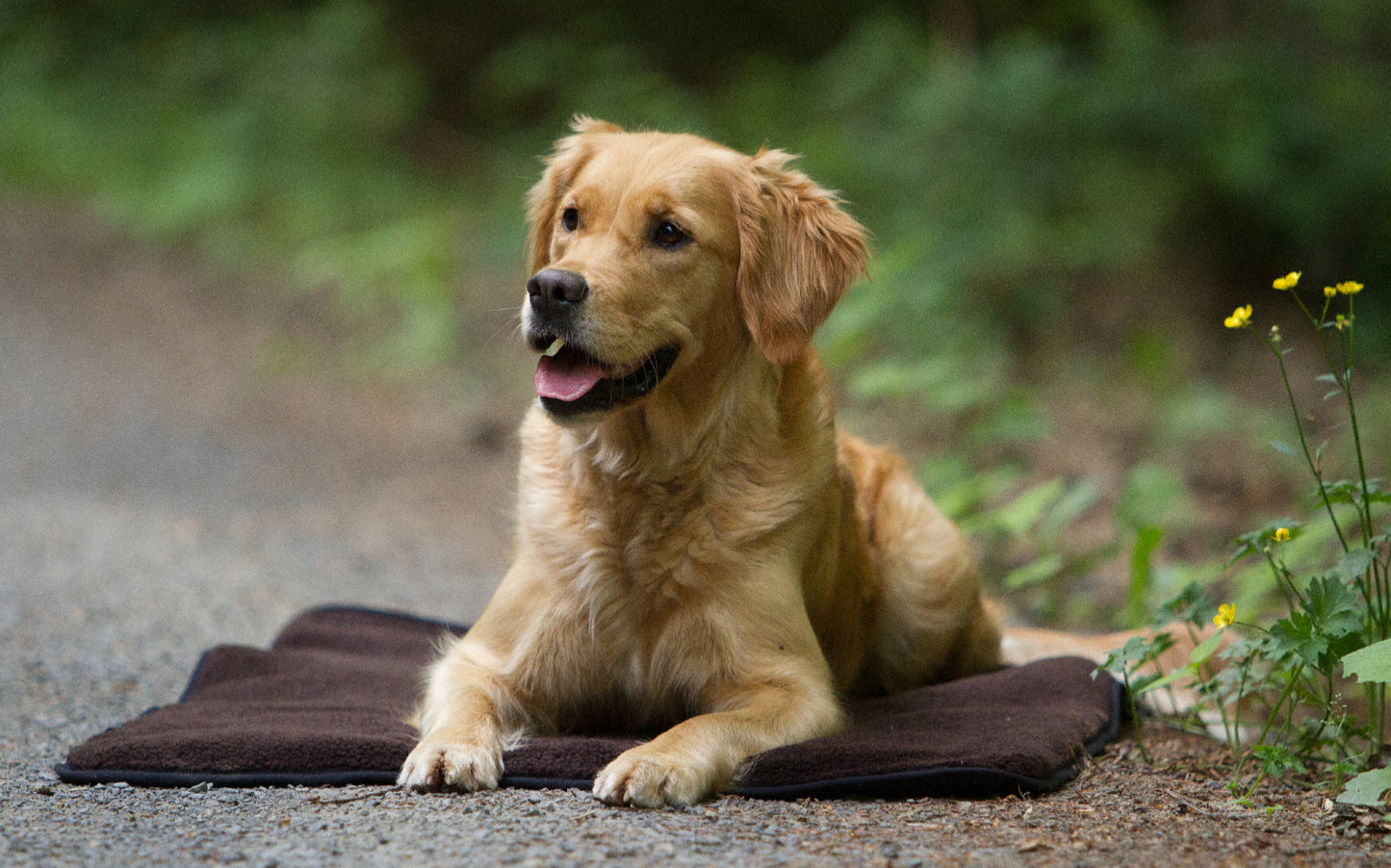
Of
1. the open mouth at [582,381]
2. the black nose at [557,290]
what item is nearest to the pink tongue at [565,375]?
the open mouth at [582,381]

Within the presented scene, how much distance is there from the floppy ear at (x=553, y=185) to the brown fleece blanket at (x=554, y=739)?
1392mm

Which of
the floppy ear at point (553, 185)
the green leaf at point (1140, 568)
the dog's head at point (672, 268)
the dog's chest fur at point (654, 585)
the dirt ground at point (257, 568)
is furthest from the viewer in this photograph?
the green leaf at point (1140, 568)

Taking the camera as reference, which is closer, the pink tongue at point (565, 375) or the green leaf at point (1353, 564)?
the green leaf at point (1353, 564)

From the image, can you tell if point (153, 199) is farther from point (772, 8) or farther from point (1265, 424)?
point (1265, 424)

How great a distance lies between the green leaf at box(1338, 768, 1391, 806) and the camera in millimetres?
2654

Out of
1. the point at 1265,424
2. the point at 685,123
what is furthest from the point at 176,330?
the point at 1265,424

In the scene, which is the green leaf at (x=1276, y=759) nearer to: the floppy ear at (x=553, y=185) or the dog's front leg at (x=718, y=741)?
the dog's front leg at (x=718, y=741)

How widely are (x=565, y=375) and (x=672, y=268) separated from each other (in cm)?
41

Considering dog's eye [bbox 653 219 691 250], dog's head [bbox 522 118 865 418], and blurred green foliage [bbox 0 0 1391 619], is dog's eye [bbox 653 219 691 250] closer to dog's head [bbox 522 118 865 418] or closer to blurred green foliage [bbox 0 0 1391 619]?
dog's head [bbox 522 118 865 418]

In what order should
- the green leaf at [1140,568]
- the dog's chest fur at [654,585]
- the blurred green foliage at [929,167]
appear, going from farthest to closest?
the blurred green foliage at [929,167]
the green leaf at [1140,568]
the dog's chest fur at [654,585]

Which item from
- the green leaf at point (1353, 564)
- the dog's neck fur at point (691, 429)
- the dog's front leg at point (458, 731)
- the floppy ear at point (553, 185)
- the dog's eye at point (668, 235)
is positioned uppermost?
the floppy ear at point (553, 185)

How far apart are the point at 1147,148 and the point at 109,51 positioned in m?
13.3

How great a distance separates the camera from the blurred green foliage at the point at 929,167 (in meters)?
7.36

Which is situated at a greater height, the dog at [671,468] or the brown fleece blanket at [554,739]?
the dog at [671,468]
